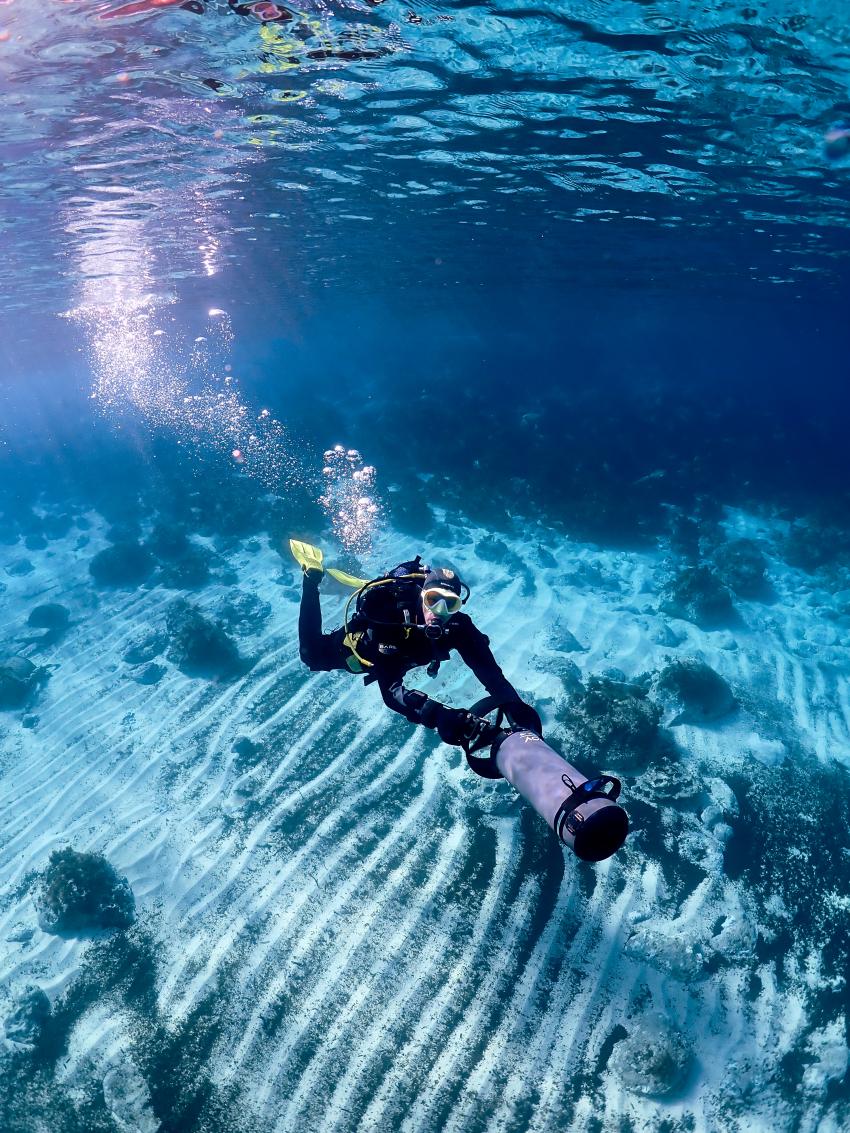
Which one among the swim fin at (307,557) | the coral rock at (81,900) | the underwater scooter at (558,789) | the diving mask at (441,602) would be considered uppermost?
the diving mask at (441,602)

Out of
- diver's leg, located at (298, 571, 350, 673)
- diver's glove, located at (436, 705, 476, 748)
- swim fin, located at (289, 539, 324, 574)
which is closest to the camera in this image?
diver's glove, located at (436, 705, 476, 748)

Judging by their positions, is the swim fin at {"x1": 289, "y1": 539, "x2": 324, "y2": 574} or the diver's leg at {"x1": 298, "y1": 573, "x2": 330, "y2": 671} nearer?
the diver's leg at {"x1": 298, "y1": 573, "x2": 330, "y2": 671}

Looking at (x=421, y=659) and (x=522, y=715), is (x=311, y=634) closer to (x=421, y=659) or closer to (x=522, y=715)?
(x=421, y=659)

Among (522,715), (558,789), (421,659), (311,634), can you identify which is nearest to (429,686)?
(311,634)

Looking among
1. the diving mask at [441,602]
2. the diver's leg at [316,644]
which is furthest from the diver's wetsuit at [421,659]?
the diver's leg at [316,644]

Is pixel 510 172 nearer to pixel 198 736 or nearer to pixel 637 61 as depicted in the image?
pixel 637 61

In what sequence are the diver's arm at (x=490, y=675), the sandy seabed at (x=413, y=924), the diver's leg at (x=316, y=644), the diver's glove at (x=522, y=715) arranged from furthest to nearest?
the diver's leg at (x=316, y=644)
the sandy seabed at (x=413, y=924)
the diver's arm at (x=490, y=675)
the diver's glove at (x=522, y=715)

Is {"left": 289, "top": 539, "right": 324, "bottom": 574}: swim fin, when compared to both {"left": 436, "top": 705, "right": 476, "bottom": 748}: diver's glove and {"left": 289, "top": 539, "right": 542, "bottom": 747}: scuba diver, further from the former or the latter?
{"left": 436, "top": 705, "right": 476, "bottom": 748}: diver's glove

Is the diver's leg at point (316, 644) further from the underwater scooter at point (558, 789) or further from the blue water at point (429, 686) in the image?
the blue water at point (429, 686)

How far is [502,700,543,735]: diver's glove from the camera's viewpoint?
3879 mm

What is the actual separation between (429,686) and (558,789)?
766 cm

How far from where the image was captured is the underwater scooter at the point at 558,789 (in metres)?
2.63

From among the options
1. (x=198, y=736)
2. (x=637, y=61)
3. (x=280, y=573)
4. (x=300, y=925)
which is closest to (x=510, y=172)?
(x=637, y=61)

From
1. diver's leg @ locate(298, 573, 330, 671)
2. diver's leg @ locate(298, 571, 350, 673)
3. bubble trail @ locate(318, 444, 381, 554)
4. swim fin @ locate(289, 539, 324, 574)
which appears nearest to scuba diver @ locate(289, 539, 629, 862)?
diver's leg @ locate(298, 571, 350, 673)
